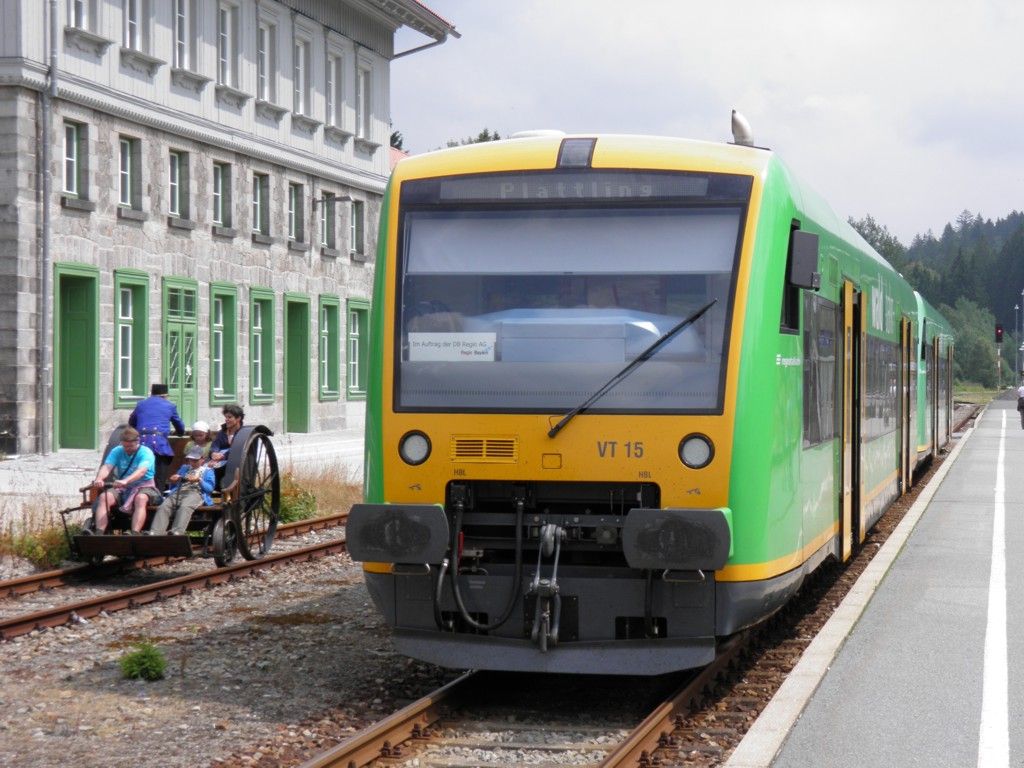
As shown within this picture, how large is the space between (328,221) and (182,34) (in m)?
7.99

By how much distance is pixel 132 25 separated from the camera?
99.2 feet

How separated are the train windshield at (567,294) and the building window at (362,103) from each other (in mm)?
32150

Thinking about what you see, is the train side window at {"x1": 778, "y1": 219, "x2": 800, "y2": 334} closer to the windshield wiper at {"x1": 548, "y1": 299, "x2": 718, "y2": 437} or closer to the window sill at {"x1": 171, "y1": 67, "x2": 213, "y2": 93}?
the windshield wiper at {"x1": 548, "y1": 299, "x2": 718, "y2": 437}

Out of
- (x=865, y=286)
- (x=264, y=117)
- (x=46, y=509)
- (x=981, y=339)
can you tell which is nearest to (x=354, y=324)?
(x=264, y=117)

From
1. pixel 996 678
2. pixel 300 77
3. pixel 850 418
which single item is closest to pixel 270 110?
pixel 300 77

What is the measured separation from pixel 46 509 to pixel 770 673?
8.72 m

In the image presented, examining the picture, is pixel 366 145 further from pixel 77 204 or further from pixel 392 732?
pixel 392 732

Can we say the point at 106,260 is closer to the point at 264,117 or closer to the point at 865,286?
the point at 264,117

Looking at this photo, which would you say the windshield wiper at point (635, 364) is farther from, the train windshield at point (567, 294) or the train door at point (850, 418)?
the train door at point (850, 418)

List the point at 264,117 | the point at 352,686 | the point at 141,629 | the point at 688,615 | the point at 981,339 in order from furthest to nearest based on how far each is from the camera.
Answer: the point at 981,339
the point at 264,117
the point at 141,629
the point at 352,686
the point at 688,615

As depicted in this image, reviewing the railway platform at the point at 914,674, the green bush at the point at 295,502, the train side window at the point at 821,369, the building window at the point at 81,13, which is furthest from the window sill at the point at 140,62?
the train side window at the point at 821,369

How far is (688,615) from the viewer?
28.9 feet

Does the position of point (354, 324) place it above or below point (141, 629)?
above

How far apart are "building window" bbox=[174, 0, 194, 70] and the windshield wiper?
24271 millimetres
